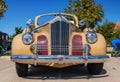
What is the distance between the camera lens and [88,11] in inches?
1095

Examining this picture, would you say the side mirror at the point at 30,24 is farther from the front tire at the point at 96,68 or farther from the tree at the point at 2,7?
the tree at the point at 2,7

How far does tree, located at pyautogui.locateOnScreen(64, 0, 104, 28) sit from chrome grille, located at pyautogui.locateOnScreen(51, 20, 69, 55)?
700 inches

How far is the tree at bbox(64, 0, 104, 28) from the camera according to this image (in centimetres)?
2719

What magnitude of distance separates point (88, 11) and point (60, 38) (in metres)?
19.0

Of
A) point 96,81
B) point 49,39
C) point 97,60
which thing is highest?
point 49,39

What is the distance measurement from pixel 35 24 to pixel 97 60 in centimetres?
346

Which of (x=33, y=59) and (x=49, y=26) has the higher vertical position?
(x=49, y=26)

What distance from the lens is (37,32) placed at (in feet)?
32.8

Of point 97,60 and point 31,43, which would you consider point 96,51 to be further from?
point 31,43

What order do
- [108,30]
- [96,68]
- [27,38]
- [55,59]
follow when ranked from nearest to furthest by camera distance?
[55,59] → [27,38] → [96,68] → [108,30]

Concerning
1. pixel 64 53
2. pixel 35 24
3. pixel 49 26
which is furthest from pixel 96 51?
pixel 35 24

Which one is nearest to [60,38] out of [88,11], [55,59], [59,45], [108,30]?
[59,45]

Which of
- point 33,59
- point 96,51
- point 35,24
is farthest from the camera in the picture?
point 35,24

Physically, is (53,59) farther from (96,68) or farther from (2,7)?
(2,7)
